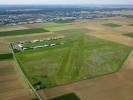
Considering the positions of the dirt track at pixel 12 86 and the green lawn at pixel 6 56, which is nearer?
the dirt track at pixel 12 86

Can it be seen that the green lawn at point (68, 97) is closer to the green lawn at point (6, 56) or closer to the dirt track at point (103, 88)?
the dirt track at point (103, 88)

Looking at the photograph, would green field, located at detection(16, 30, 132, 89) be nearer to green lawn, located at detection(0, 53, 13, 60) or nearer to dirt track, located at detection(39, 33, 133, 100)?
green lawn, located at detection(0, 53, 13, 60)

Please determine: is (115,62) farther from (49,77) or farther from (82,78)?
(49,77)

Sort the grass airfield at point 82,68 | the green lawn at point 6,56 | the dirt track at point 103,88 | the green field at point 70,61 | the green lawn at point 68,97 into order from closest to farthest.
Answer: the green lawn at point 68,97
the dirt track at point 103,88
the grass airfield at point 82,68
the green field at point 70,61
the green lawn at point 6,56

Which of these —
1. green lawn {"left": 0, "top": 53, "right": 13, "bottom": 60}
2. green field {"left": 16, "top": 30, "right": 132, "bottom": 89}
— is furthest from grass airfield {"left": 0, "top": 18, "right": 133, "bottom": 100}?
green lawn {"left": 0, "top": 53, "right": 13, "bottom": 60}

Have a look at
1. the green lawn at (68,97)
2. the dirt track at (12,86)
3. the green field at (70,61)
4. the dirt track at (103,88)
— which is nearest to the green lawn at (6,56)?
the green field at (70,61)

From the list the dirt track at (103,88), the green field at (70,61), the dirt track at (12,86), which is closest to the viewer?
the dirt track at (103,88)

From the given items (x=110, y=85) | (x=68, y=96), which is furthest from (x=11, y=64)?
(x=110, y=85)

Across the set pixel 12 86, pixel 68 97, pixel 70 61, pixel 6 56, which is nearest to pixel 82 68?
pixel 70 61
